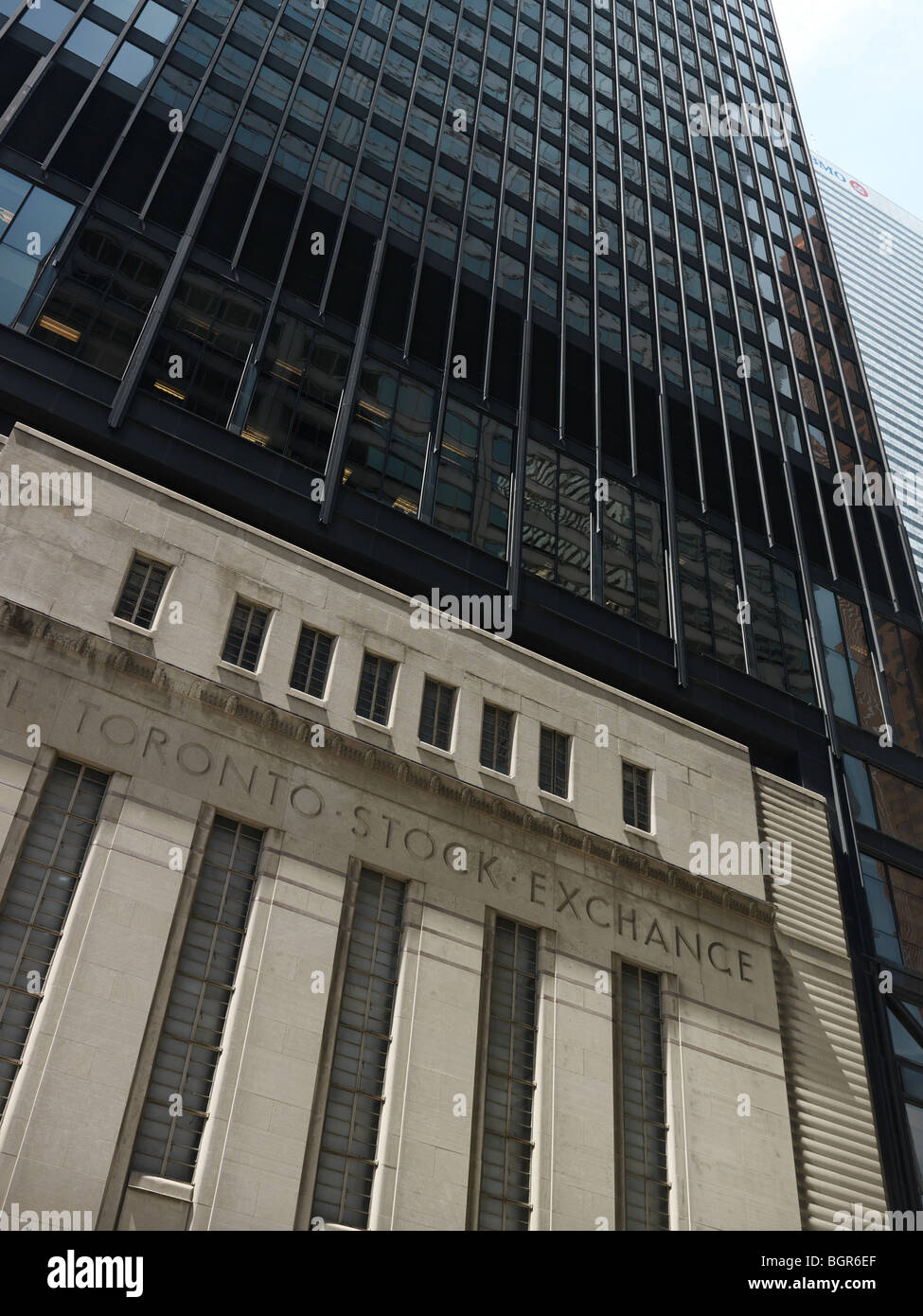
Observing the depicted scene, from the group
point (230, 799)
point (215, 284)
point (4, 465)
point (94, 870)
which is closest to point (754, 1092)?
point (230, 799)

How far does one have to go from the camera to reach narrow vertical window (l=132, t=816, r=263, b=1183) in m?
21.1

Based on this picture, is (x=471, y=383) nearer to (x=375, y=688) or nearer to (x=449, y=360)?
(x=449, y=360)

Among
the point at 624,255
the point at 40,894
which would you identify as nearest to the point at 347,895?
the point at 40,894

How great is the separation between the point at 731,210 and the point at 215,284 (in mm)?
36344

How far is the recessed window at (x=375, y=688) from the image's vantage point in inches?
1150

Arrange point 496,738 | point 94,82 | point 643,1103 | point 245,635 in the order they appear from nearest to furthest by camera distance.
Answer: point 643,1103 < point 245,635 < point 496,738 < point 94,82

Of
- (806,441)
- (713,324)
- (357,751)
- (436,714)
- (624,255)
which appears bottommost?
(357,751)

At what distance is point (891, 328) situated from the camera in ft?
570

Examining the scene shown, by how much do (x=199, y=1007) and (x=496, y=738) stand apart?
11360 mm

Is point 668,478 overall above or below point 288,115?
below

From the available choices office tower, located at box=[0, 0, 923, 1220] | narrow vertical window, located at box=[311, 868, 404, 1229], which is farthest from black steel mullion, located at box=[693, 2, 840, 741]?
narrow vertical window, located at box=[311, 868, 404, 1229]

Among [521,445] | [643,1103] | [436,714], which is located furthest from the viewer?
[521,445]

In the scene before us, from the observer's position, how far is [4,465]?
89.3 ft
